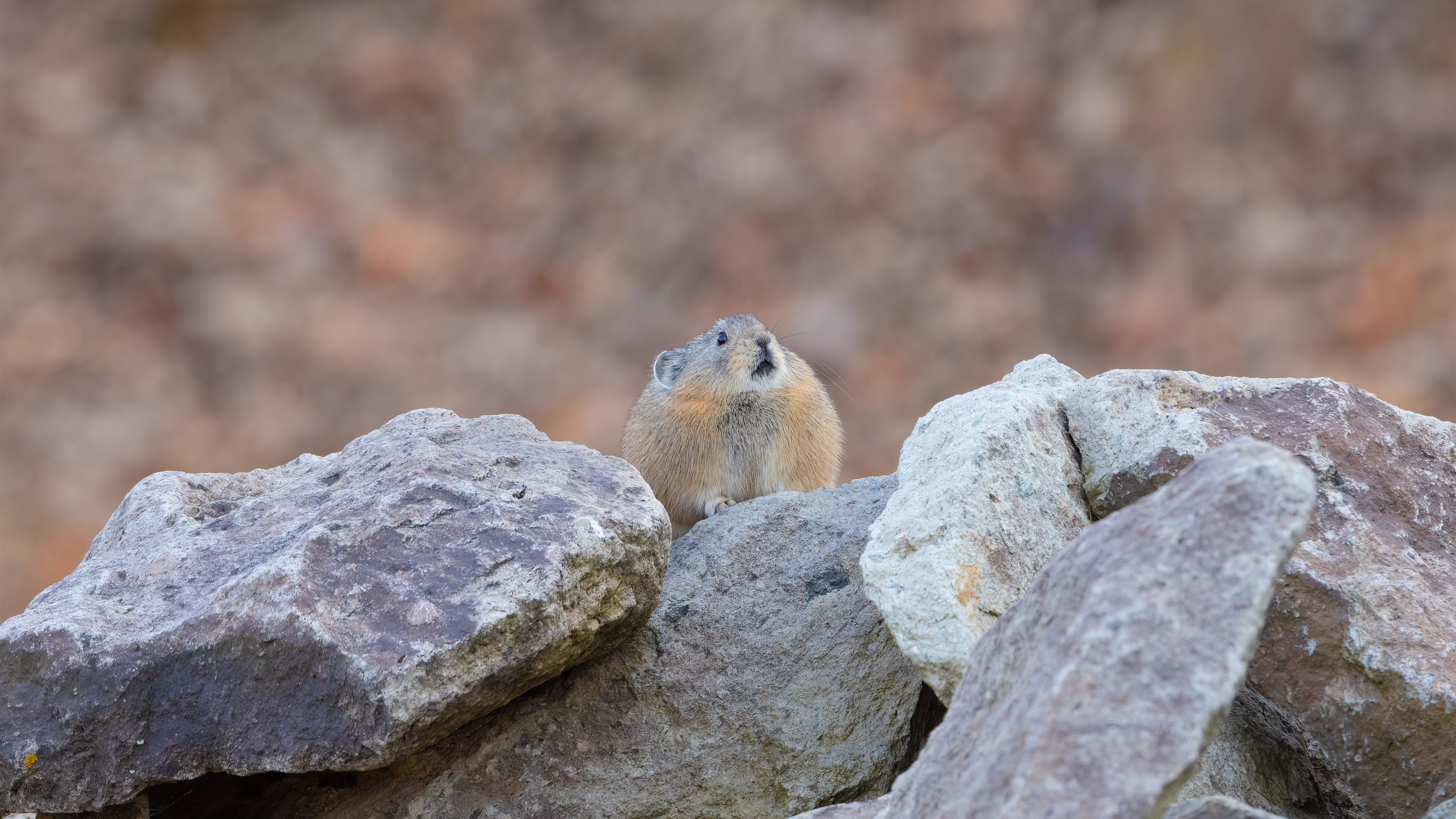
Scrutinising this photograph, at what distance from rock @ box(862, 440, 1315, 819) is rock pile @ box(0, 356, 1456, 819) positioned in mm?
22

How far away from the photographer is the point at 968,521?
14.3ft

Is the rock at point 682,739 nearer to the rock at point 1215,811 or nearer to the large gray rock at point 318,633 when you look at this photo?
the large gray rock at point 318,633

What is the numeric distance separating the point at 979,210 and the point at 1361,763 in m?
12.0

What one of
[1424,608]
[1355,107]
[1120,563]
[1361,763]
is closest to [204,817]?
[1120,563]

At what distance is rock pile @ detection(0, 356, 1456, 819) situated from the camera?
388cm

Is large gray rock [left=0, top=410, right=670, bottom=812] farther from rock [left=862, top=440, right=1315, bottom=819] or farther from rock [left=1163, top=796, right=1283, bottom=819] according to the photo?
rock [left=1163, top=796, right=1283, bottom=819]

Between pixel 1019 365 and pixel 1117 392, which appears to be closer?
pixel 1117 392

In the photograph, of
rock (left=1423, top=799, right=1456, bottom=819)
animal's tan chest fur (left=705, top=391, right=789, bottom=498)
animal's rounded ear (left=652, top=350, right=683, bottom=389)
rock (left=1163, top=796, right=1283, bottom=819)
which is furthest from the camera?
animal's rounded ear (left=652, top=350, right=683, bottom=389)

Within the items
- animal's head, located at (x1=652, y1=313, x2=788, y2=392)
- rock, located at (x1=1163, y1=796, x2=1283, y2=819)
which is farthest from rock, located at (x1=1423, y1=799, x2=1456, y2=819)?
animal's head, located at (x1=652, y1=313, x2=788, y2=392)

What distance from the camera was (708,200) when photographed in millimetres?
16094

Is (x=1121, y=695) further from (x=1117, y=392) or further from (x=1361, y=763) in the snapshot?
(x=1117, y=392)

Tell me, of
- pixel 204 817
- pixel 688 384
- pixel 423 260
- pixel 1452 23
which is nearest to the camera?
pixel 204 817

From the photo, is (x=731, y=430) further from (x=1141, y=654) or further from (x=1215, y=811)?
(x=1141, y=654)

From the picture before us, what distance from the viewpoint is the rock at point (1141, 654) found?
8.02ft
